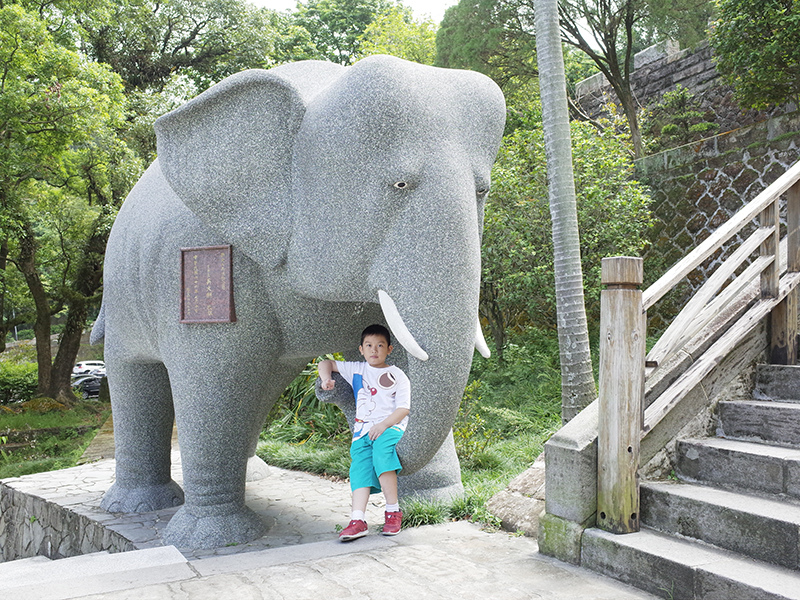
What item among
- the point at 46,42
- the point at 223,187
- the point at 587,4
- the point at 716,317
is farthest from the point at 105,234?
the point at 716,317

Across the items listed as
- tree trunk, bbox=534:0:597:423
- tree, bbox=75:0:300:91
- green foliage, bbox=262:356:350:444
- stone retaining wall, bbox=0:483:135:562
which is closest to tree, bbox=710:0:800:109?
tree trunk, bbox=534:0:597:423

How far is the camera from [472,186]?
10.8 ft

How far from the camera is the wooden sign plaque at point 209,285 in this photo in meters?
3.62

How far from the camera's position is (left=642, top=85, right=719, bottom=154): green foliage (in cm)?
1176

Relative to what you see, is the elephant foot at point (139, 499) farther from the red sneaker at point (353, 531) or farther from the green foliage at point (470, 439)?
the green foliage at point (470, 439)

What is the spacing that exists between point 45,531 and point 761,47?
29.1ft

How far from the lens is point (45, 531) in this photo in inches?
221

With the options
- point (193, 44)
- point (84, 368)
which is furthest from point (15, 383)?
point (193, 44)

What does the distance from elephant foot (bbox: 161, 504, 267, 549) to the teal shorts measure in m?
0.79

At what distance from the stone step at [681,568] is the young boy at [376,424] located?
39.0 inches

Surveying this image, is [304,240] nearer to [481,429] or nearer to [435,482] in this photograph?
[435,482]

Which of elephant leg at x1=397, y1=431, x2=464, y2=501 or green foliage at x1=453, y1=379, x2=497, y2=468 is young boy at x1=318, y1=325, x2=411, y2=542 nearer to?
elephant leg at x1=397, y1=431, x2=464, y2=501

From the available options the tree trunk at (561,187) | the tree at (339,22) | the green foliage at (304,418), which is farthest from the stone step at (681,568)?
the tree at (339,22)

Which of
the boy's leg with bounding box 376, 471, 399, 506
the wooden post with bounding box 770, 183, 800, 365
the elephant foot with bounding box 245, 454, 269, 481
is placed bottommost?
the elephant foot with bounding box 245, 454, 269, 481
